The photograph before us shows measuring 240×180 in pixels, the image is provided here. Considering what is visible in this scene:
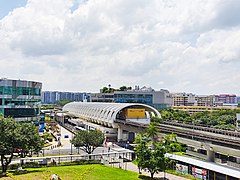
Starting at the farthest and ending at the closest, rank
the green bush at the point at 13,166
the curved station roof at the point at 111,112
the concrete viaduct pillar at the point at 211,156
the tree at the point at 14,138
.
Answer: the curved station roof at the point at 111,112, the concrete viaduct pillar at the point at 211,156, the green bush at the point at 13,166, the tree at the point at 14,138

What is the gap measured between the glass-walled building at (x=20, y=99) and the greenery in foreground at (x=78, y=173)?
17955 millimetres

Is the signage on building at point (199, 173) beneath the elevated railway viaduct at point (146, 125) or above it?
beneath

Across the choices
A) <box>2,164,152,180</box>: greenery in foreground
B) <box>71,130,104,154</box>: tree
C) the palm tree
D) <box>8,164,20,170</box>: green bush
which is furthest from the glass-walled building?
the palm tree

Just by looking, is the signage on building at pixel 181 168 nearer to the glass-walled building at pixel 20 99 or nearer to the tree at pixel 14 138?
the tree at pixel 14 138

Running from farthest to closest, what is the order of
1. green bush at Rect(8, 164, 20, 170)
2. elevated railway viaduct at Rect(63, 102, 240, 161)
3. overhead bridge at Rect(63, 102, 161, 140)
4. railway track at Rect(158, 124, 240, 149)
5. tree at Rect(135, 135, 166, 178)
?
overhead bridge at Rect(63, 102, 161, 140)
elevated railway viaduct at Rect(63, 102, 240, 161)
railway track at Rect(158, 124, 240, 149)
green bush at Rect(8, 164, 20, 170)
tree at Rect(135, 135, 166, 178)

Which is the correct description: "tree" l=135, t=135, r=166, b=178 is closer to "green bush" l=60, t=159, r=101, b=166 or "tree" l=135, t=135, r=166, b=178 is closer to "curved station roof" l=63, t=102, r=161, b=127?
"green bush" l=60, t=159, r=101, b=166

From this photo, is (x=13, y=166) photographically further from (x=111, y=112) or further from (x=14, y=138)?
(x=111, y=112)

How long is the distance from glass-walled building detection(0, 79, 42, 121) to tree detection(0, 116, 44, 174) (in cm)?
1755

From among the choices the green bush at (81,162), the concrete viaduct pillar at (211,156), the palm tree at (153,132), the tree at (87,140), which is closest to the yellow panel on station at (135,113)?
the palm tree at (153,132)

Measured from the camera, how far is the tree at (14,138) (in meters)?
24.7

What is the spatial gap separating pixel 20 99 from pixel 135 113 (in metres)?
24.1

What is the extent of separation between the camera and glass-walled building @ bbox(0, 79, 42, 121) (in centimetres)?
4291

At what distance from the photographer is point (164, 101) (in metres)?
115

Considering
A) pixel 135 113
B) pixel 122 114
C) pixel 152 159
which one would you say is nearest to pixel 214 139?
pixel 152 159
